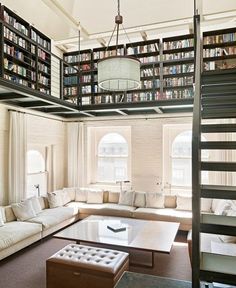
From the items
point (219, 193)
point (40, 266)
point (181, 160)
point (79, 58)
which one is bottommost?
point (40, 266)

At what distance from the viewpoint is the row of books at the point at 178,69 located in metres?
5.25

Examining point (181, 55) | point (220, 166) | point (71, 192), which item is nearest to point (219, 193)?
point (220, 166)

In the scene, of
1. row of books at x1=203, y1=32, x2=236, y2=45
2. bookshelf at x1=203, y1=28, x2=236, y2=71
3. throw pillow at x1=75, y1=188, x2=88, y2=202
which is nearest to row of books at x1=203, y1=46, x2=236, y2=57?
bookshelf at x1=203, y1=28, x2=236, y2=71

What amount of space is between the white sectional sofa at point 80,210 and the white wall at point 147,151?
611 millimetres

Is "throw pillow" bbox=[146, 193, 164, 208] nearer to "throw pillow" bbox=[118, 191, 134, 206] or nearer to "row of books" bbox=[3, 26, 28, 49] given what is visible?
"throw pillow" bbox=[118, 191, 134, 206]

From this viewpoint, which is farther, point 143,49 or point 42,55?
point 143,49

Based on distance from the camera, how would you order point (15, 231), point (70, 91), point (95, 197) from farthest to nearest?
1. point (70, 91)
2. point (95, 197)
3. point (15, 231)

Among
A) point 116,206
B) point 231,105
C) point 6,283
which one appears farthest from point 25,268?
point 231,105

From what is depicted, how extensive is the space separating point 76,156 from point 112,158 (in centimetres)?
93

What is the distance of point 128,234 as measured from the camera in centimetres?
396

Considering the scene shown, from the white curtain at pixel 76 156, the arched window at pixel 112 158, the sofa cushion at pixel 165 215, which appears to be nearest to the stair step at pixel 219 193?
the sofa cushion at pixel 165 215

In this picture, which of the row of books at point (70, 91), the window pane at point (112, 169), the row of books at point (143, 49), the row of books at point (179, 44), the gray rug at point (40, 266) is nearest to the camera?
the gray rug at point (40, 266)

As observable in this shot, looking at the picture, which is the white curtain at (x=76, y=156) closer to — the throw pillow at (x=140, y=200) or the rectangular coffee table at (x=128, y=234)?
the throw pillow at (x=140, y=200)

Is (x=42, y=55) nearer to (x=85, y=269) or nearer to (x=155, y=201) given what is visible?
(x=155, y=201)
